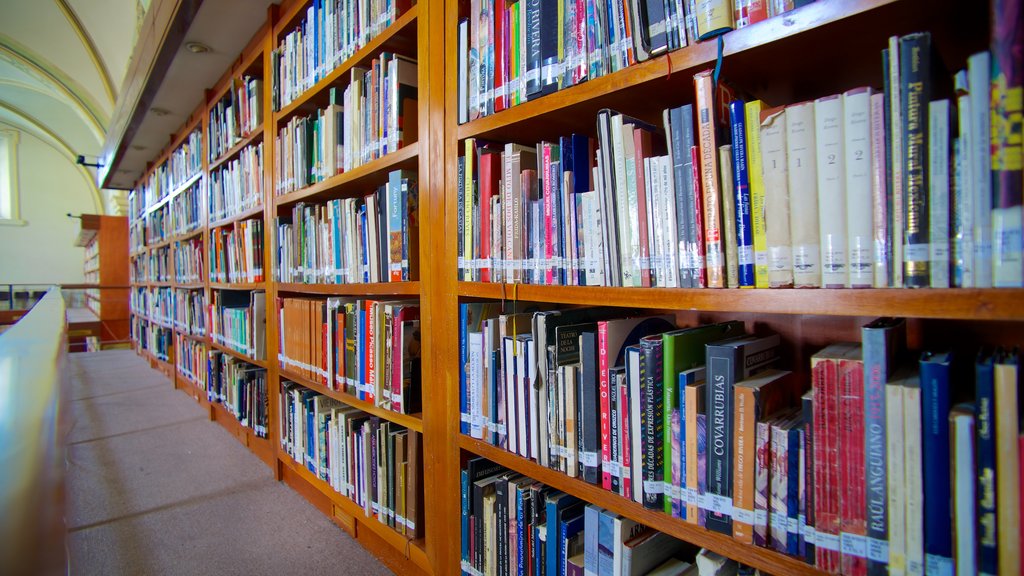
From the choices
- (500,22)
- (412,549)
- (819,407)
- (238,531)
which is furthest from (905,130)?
(238,531)

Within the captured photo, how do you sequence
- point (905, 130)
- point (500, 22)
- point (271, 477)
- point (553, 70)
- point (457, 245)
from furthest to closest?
point (271, 477) < point (457, 245) < point (500, 22) < point (553, 70) < point (905, 130)

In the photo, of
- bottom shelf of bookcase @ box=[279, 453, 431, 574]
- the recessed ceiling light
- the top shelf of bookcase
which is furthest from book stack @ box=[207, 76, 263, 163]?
the top shelf of bookcase

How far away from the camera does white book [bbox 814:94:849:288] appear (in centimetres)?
63

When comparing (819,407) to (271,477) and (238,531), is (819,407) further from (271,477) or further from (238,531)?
(271,477)

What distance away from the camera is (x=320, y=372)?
5.82ft

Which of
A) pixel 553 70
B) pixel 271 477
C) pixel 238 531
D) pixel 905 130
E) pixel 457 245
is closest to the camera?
pixel 905 130

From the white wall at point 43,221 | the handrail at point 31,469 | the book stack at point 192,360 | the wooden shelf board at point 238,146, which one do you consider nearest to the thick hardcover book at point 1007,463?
the handrail at point 31,469

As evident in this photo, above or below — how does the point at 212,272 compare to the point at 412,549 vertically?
above

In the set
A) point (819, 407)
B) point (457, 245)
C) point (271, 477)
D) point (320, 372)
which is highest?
point (457, 245)

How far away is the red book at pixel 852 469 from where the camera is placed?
621mm

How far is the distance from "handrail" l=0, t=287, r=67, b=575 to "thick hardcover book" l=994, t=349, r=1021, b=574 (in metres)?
0.80

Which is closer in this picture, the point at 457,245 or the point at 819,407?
the point at 819,407

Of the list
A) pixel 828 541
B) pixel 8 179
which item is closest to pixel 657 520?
pixel 828 541

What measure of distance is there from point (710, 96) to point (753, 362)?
45 centimetres
